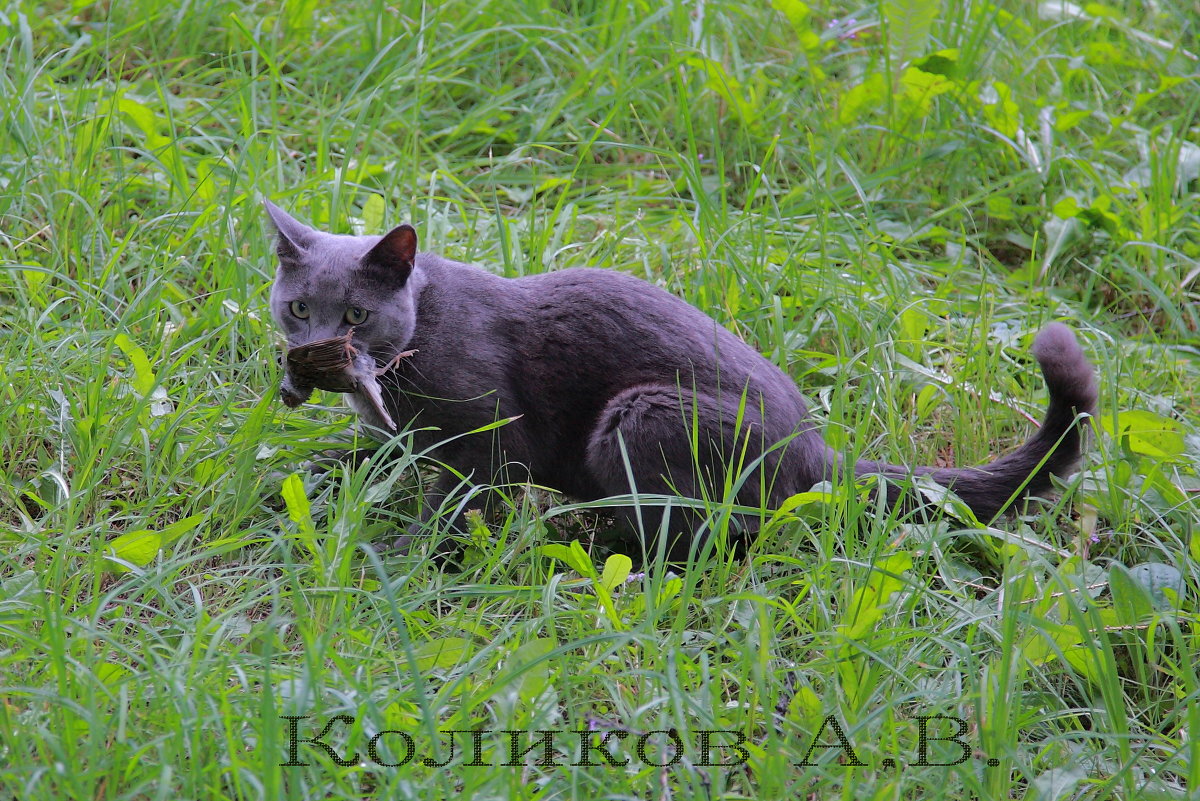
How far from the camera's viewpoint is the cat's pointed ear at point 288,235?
2.54 meters

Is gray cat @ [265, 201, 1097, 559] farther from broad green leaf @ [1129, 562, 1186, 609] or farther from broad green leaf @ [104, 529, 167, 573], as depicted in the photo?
broad green leaf @ [104, 529, 167, 573]

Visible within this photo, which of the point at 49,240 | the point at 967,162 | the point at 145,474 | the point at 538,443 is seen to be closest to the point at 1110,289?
the point at 967,162

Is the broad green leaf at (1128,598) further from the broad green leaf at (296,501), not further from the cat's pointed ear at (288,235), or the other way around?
the cat's pointed ear at (288,235)

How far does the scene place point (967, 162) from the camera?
3.71m

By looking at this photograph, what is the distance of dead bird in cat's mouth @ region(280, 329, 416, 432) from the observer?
7.82ft

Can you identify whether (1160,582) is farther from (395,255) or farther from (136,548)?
(136,548)

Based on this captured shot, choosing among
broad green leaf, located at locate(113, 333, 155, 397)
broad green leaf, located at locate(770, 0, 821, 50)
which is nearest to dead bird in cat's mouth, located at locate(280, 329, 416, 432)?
broad green leaf, located at locate(113, 333, 155, 397)

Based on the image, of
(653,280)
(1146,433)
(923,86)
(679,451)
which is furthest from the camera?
(923,86)

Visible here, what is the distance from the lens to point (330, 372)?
2.41 metres

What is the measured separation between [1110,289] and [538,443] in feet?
6.66

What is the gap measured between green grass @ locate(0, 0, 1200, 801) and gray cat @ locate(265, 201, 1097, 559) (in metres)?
0.13

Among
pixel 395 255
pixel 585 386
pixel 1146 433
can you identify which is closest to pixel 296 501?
pixel 395 255

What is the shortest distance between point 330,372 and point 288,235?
0.38 meters

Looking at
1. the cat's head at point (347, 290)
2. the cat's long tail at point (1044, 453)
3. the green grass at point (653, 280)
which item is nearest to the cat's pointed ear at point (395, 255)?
the cat's head at point (347, 290)
